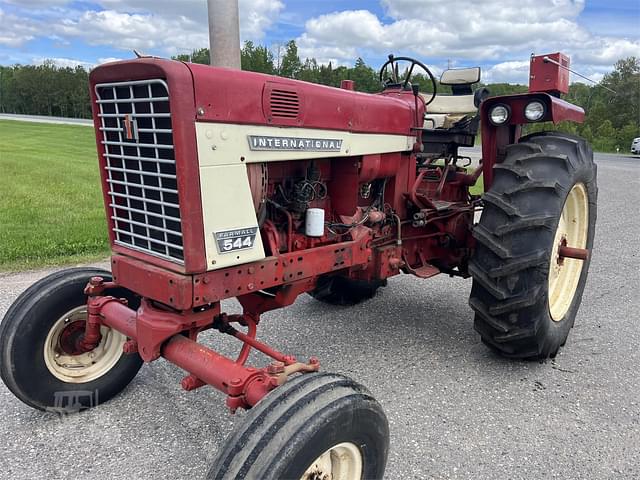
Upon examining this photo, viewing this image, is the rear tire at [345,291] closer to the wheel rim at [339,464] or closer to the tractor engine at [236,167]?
the tractor engine at [236,167]

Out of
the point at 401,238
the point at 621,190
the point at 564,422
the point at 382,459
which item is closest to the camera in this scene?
the point at 382,459

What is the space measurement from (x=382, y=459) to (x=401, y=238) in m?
1.74

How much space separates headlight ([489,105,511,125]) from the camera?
360cm

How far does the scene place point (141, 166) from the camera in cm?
227

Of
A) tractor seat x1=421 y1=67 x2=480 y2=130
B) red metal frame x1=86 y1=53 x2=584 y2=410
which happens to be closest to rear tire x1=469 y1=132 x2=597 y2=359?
red metal frame x1=86 y1=53 x2=584 y2=410

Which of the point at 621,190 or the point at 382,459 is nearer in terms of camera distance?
the point at 382,459

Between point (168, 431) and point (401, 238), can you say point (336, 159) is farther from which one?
point (168, 431)

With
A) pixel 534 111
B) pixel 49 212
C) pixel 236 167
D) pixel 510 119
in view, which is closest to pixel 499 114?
pixel 510 119

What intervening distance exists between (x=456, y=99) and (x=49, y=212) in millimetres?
6198

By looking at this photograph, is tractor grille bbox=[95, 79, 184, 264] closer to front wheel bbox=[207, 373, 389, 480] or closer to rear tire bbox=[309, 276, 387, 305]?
front wheel bbox=[207, 373, 389, 480]

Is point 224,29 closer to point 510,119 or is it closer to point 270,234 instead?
point 510,119

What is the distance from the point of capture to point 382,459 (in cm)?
211

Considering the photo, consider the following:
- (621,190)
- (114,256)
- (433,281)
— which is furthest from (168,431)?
(621,190)

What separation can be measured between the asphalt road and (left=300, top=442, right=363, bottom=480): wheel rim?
1.46ft
